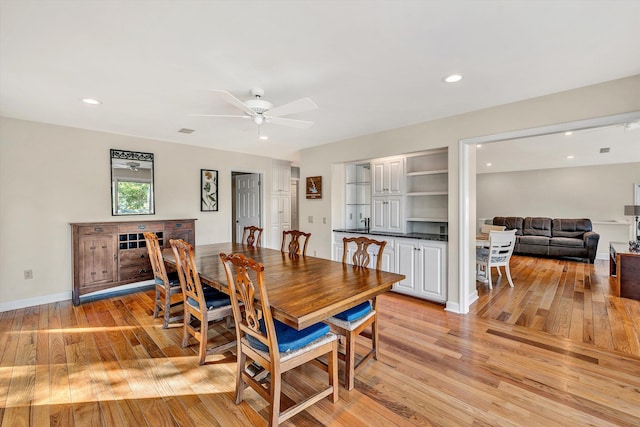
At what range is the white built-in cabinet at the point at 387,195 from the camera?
14.0 feet

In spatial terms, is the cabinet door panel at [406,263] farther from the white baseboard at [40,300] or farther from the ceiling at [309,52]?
the white baseboard at [40,300]

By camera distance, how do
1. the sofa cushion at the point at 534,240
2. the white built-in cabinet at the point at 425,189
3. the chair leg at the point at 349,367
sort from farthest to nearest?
the sofa cushion at the point at 534,240
the white built-in cabinet at the point at 425,189
the chair leg at the point at 349,367

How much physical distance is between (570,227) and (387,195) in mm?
5423

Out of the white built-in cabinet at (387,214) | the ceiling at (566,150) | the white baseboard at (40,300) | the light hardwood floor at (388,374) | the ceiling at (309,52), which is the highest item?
the ceiling at (566,150)

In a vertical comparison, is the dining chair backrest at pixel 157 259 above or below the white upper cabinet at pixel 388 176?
below

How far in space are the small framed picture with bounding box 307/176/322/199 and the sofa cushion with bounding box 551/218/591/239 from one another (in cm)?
606

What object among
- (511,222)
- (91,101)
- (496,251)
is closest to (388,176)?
(496,251)

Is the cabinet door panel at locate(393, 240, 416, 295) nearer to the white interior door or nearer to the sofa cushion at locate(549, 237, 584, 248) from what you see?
the white interior door

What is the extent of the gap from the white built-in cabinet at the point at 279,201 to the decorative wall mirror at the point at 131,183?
243cm

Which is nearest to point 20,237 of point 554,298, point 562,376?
point 562,376

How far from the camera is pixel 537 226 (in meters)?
7.18

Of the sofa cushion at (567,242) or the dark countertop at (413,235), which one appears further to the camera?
the sofa cushion at (567,242)

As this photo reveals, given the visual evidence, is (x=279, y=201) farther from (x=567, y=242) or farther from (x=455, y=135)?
(x=567, y=242)

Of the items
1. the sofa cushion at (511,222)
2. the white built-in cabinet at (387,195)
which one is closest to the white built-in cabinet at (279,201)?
the white built-in cabinet at (387,195)
